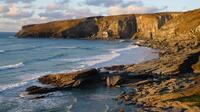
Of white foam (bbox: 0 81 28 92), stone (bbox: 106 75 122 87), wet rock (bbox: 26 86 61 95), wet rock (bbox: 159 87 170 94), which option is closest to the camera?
wet rock (bbox: 159 87 170 94)

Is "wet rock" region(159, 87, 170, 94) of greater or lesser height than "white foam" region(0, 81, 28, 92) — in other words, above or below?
above

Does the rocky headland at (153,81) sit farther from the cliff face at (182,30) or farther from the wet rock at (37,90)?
the cliff face at (182,30)

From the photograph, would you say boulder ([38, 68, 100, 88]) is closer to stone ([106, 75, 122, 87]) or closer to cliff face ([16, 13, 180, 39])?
stone ([106, 75, 122, 87])

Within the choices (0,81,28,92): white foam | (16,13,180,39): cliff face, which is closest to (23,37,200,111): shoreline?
(0,81,28,92): white foam

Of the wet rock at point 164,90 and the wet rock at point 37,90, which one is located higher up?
the wet rock at point 164,90

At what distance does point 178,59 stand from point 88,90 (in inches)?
507

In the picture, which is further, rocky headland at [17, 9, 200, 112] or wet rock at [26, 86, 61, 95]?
wet rock at [26, 86, 61, 95]

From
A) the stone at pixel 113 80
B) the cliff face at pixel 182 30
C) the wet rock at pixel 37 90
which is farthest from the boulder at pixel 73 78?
the cliff face at pixel 182 30

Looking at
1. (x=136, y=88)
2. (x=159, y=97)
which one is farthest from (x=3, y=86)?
(x=159, y=97)

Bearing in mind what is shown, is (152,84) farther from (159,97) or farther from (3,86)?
(3,86)

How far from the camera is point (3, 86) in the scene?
50.4m

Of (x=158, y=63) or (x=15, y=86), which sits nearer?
(x=15, y=86)

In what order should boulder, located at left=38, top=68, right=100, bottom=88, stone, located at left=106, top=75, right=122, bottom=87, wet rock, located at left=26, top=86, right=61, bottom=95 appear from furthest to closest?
boulder, located at left=38, top=68, right=100, bottom=88
stone, located at left=106, top=75, right=122, bottom=87
wet rock, located at left=26, top=86, right=61, bottom=95

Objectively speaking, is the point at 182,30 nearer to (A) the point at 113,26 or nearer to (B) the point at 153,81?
(B) the point at 153,81
